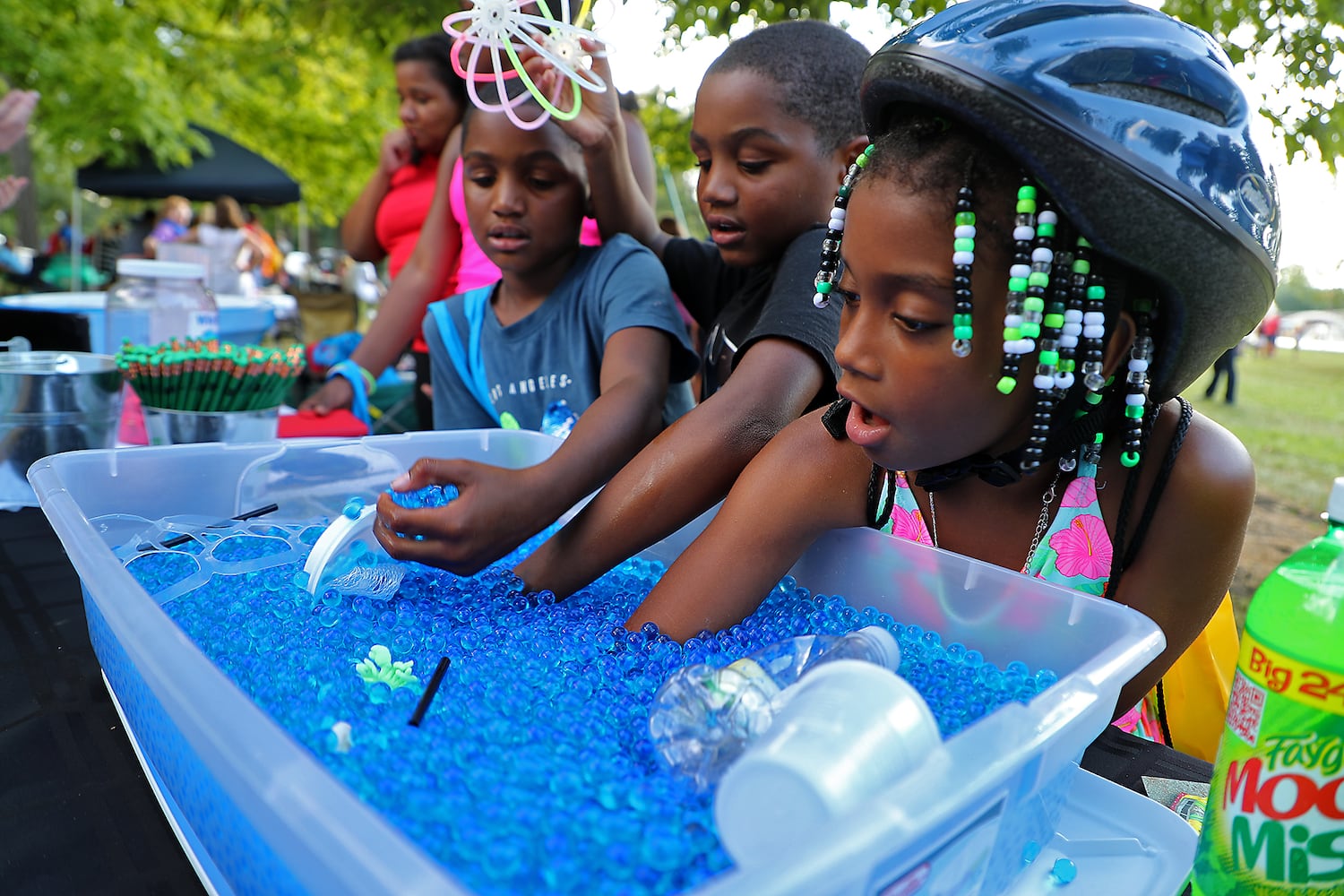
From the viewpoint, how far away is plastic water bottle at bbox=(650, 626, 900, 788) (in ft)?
1.87

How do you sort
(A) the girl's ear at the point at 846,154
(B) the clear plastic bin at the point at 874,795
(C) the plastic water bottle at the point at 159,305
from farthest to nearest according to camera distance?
(C) the plastic water bottle at the point at 159,305 < (A) the girl's ear at the point at 846,154 < (B) the clear plastic bin at the point at 874,795

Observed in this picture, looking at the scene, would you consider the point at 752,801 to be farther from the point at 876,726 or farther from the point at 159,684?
the point at 159,684

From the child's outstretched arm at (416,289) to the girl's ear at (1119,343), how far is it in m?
1.75

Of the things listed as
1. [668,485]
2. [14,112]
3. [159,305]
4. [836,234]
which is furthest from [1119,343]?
[14,112]

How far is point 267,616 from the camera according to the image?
0.86 m

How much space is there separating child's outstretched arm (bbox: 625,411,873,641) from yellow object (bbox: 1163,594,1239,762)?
0.48 m

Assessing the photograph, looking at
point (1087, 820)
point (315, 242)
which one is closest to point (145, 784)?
point (1087, 820)

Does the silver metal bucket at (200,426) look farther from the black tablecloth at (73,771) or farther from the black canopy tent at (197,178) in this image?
the black canopy tent at (197,178)

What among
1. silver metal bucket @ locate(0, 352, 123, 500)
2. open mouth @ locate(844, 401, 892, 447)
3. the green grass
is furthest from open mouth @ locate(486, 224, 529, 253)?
the green grass

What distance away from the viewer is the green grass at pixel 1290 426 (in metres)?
5.00

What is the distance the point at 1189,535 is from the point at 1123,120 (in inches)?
15.9

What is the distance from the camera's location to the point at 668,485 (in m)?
1.01

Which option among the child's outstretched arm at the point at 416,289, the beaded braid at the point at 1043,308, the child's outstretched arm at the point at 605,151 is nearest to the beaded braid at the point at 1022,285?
the beaded braid at the point at 1043,308

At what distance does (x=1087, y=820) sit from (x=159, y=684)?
66cm
